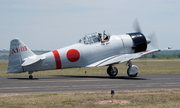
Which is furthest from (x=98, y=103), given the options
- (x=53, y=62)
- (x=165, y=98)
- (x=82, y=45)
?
(x=82, y=45)

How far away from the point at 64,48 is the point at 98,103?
41.4 feet

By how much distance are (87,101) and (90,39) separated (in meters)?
13.1

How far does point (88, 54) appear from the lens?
2395cm

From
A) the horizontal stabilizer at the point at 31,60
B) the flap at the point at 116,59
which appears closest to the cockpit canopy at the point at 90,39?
the flap at the point at 116,59

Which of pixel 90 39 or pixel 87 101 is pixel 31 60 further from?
pixel 87 101

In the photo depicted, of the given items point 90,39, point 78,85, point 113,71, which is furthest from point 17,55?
point 113,71

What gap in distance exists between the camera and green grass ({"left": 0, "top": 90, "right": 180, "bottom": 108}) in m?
10.7

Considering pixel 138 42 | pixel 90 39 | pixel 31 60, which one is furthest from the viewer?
pixel 138 42

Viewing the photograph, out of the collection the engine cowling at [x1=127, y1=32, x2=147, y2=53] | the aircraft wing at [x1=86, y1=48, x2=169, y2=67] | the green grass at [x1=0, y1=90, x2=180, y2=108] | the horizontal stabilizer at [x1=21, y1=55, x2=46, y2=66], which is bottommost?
the green grass at [x1=0, y1=90, x2=180, y2=108]

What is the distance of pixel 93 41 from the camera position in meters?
24.3

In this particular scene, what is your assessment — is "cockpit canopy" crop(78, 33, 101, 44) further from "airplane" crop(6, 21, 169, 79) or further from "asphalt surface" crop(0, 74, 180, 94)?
"asphalt surface" crop(0, 74, 180, 94)

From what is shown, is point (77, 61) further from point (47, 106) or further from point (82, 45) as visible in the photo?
point (47, 106)

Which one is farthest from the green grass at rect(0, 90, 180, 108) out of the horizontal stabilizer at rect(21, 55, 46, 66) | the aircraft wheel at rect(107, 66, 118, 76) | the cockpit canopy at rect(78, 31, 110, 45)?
the aircraft wheel at rect(107, 66, 118, 76)

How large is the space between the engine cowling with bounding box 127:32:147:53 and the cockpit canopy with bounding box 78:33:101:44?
3.68m
